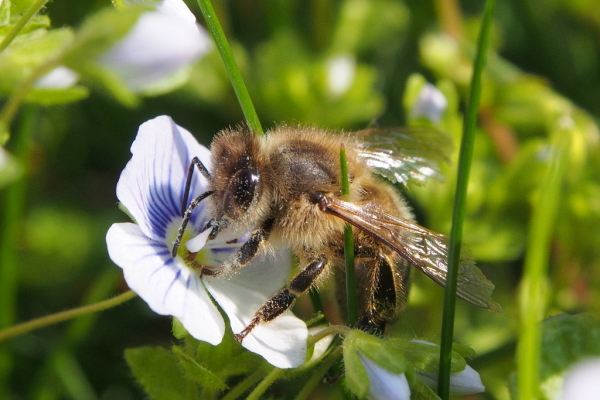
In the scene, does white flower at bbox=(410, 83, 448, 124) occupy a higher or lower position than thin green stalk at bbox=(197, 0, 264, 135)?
lower

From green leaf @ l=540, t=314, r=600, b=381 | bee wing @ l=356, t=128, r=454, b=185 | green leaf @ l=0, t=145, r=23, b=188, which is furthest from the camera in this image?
bee wing @ l=356, t=128, r=454, b=185

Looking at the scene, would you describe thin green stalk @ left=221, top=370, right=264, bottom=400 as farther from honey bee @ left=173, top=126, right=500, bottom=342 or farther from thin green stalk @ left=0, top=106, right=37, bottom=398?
thin green stalk @ left=0, top=106, right=37, bottom=398

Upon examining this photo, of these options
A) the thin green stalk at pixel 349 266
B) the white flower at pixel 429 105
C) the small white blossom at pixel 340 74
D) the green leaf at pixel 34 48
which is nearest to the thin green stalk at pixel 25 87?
the green leaf at pixel 34 48

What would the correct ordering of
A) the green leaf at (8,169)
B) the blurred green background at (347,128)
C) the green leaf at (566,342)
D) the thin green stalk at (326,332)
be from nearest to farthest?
the green leaf at (8,169), the thin green stalk at (326,332), the green leaf at (566,342), the blurred green background at (347,128)

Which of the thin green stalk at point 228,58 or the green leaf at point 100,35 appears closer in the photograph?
the green leaf at point 100,35

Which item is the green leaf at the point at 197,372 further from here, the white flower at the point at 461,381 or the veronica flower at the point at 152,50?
the veronica flower at the point at 152,50

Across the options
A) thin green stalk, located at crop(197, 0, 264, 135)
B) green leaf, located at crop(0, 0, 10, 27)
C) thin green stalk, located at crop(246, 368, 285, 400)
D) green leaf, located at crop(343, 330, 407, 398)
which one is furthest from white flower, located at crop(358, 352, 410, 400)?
green leaf, located at crop(0, 0, 10, 27)

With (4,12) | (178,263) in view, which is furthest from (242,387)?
(4,12)
